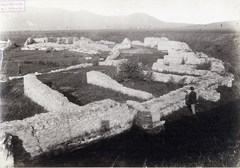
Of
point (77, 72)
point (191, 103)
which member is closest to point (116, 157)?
point (191, 103)

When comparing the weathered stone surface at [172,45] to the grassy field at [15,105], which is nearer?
the grassy field at [15,105]

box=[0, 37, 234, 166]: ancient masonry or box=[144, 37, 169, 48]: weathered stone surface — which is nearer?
box=[0, 37, 234, 166]: ancient masonry

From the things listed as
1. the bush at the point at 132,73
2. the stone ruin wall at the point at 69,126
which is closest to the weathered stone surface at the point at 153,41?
the bush at the point at 132,73

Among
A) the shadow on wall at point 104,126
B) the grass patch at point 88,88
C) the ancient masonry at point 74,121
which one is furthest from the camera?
the grass patch at point 88,88

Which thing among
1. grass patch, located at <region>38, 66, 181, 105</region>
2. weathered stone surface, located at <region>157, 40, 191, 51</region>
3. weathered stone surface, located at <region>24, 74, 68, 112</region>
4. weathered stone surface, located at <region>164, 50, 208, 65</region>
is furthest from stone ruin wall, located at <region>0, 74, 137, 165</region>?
weathered stone surface, located at <region>157, 40, 191, 51</region>

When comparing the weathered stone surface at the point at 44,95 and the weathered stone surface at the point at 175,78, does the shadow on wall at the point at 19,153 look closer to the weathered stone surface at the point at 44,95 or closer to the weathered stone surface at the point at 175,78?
the weathered stone surface at the point at 44,95

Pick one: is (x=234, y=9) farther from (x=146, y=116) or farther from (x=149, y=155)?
(x=149, y=155)

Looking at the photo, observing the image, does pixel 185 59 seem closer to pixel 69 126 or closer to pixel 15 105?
pixel 15 105

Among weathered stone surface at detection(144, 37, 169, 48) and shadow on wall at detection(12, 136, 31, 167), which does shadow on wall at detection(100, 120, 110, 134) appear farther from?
weathered stone surface at detection(144, 37, 169, 48)

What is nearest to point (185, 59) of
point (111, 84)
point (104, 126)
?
point (111, 84)
